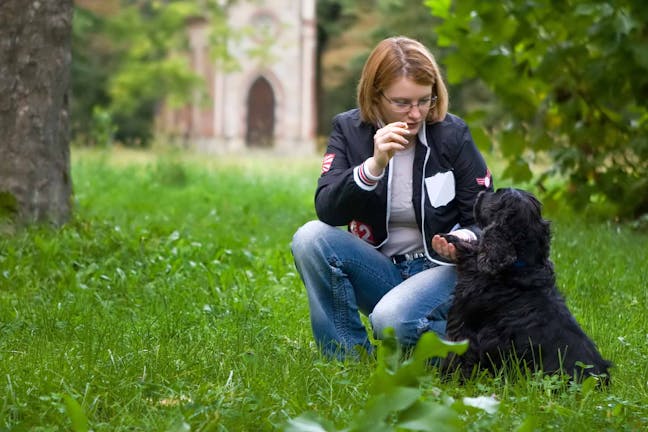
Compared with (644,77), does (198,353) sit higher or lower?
lower

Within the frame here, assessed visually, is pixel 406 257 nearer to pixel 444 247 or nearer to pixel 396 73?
pixel 444 247

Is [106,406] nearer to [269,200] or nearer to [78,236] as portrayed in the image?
[78,236]

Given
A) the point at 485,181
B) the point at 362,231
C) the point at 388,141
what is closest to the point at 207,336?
the point at 362,231

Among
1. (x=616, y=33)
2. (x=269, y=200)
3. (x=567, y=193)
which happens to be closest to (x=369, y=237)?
(x=616, y=33)

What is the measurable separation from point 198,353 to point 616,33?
5.76 metres

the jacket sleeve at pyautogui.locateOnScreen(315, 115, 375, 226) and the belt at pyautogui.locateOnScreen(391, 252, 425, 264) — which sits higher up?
A: the jacket sleeve at pyautogui.locateOnScreen(315, 115, 375, 226)

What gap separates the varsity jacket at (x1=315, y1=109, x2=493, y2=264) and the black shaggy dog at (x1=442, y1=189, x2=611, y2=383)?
1.36ft

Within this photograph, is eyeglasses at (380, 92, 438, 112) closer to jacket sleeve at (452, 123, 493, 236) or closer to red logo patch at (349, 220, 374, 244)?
jacket sleeve at (452, 123, 493, 236)

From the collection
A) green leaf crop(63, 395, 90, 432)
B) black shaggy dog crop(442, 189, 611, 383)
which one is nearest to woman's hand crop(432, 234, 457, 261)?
black shaggy dog crop(442, 189, 611, 383)

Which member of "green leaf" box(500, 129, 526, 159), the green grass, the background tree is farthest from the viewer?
the background tree

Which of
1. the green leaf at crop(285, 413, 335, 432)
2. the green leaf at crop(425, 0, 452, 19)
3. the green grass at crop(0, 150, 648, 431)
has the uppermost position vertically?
the green leaf at crop(425, 0, 452, 19)

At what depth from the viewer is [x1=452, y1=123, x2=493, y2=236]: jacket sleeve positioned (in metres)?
4.30

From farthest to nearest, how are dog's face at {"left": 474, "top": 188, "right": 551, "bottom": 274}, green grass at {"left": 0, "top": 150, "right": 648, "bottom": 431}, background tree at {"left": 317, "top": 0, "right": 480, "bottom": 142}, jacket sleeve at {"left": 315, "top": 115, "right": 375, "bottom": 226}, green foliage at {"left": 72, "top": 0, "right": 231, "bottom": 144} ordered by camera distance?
background tree at {"left": 317, "top": 0, "right": 480, "bottom": 142} → green foliage at {"left": 72, "top": 0, "right": 231, "bottom": 144} → jacket sleeve at {"left": 315, "top": 115, "right": 375, "bottom": 226} → dog's face at {"left": 474, "top": 188, "right": 551, "bottom": 274} → green grass at {"left": 0, "top": 150, "right": 648, "bottom": 431}

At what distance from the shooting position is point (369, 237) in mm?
4422
